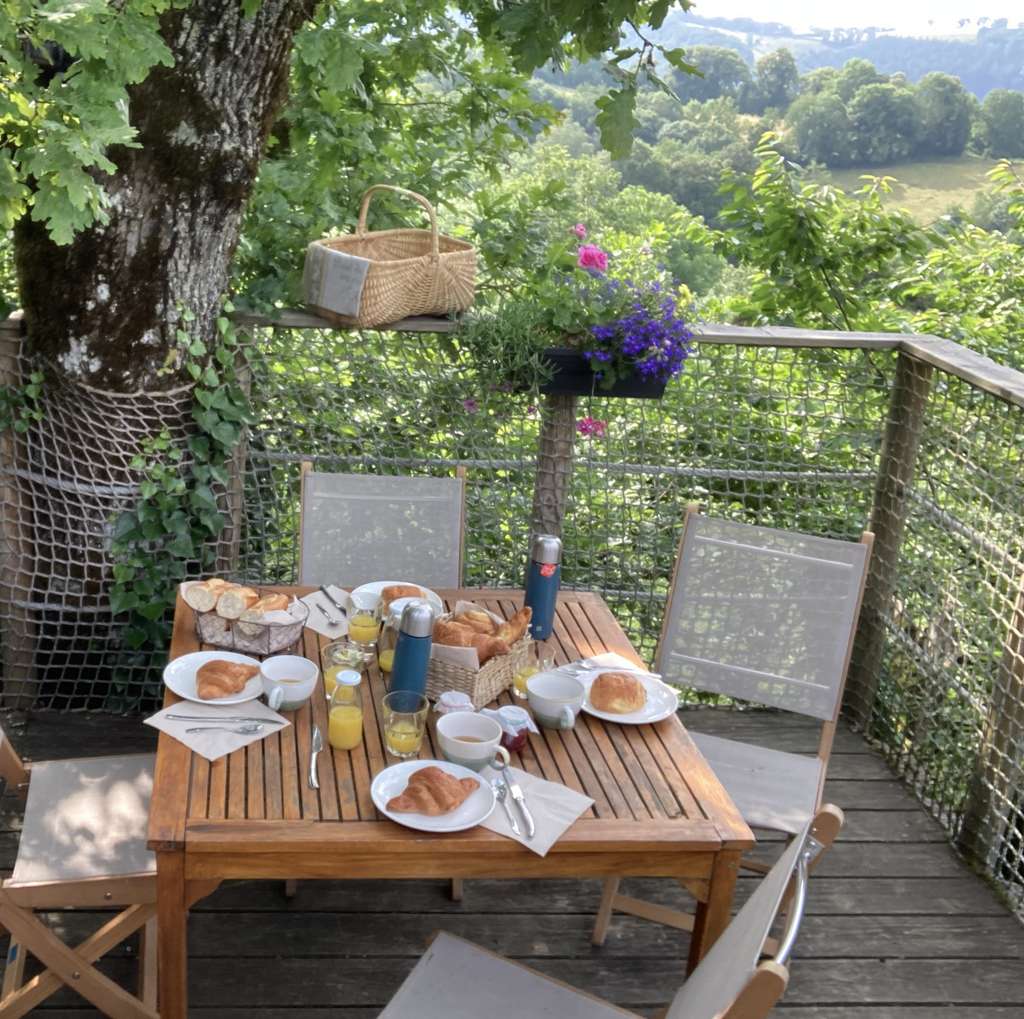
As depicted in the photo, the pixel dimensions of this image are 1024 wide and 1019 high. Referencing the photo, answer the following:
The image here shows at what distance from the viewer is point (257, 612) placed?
8.28 ft

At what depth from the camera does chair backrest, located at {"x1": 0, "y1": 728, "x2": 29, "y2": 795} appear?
98.0 inches

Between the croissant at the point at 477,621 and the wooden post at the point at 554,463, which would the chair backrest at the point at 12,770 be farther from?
the wooden post at the point at 554,463

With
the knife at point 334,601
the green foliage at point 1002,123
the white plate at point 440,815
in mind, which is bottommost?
the knife at point 334,601

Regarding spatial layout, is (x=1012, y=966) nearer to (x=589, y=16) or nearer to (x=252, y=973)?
(x=252, y=973)

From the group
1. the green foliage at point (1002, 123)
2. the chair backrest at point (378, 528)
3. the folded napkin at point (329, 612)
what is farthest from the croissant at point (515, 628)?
the green foliage at point (1002, 123)

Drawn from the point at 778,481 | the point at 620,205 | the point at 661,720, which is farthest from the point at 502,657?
the point at 620,205

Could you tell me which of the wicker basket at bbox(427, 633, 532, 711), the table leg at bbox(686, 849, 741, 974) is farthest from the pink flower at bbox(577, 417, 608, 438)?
the table leg at bbox(686, 849, 741, 974)

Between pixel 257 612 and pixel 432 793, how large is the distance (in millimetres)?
714

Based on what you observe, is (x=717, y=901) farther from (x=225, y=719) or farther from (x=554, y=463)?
(x=554, y=463)

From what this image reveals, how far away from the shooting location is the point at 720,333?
3.59 metres

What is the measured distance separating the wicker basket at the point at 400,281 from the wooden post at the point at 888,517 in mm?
1415

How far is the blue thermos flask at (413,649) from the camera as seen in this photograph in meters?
2.24

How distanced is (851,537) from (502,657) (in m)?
1.99

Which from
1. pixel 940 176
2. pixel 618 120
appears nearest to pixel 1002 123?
pixel 940 176
